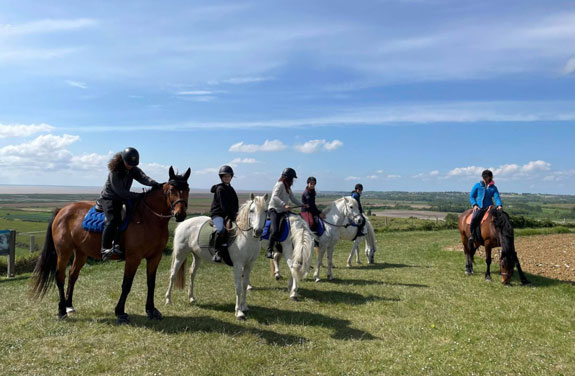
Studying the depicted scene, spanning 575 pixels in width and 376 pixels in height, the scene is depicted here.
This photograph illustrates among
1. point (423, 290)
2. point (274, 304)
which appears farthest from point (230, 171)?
point (423, 290)

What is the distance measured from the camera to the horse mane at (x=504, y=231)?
373 inches

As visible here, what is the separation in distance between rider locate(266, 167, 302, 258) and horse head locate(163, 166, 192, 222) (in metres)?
2.65

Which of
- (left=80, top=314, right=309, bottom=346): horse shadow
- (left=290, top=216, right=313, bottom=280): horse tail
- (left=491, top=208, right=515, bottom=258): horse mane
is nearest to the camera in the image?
(left=80, top=314, right=309, bottom=346): horse shadow

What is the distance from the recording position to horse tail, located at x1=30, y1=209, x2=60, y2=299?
7348 mm

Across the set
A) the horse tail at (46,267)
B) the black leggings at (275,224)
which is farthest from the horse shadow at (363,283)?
the horse tail at (46,267)

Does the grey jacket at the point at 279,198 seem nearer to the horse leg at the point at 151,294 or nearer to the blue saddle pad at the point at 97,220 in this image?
the horse leg at the point at 151,294

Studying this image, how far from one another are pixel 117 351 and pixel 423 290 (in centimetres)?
748

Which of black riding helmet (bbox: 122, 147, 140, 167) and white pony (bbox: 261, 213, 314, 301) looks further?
white pony (bbox: 261, 213, 314, 301)

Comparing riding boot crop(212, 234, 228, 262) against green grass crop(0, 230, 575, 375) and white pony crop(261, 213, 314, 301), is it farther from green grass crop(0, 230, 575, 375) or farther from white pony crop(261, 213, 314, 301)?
white pony crop(261, 213, 314, 301)

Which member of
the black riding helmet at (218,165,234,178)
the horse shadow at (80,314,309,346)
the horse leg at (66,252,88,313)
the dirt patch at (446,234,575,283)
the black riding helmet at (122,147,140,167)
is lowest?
the horse shadow at (80,314,309,346)

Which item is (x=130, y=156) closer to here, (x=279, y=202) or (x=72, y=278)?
(x=72, y=278)

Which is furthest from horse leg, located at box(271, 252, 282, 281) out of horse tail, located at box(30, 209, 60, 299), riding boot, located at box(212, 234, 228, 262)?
horse tail, located at box(30, 209, 60, 299)

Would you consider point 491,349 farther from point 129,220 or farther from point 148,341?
point 129,220

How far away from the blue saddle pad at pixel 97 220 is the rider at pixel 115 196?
111 millimetres
